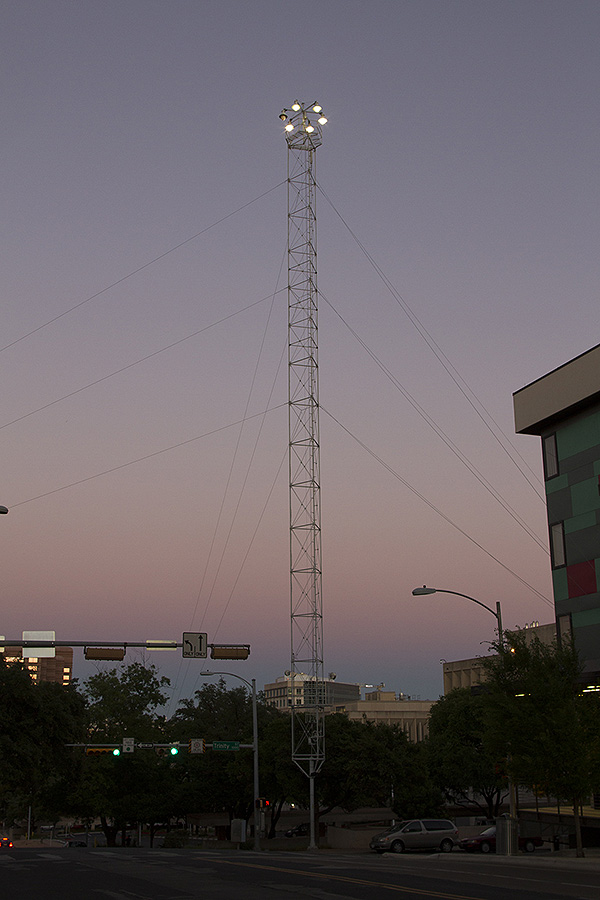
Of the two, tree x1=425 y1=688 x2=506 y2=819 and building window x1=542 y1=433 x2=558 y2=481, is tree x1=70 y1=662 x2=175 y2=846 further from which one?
building window x1=542 y1=433 x2=558 y2=481

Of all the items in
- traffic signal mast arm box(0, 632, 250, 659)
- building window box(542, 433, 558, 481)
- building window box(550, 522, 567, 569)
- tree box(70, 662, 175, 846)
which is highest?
building window box(542, 433, 558, 481)

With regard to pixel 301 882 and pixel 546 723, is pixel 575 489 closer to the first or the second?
pixel 546 723

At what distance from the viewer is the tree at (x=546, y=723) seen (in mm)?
32094

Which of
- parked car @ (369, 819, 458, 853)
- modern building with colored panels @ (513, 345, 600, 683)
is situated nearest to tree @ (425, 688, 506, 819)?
parked car @ (369, 819, 458, 853)

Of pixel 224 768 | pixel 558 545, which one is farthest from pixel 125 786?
pixel 558 545

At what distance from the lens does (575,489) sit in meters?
41.6

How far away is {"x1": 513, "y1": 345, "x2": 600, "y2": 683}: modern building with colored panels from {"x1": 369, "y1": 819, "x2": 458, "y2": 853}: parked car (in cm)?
1491

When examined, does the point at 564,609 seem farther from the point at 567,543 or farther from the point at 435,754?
the point at 435,754

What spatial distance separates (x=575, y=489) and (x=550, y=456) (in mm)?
2889

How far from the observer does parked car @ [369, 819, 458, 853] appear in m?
48.3

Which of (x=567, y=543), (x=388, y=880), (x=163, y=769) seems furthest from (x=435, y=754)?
(x=388, y=880)

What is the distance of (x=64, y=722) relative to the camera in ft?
175

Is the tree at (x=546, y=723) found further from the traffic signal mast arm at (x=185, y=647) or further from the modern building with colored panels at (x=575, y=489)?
the traffic signal mast arm at (x=185, y=647)

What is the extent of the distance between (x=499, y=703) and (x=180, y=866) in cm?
1313
